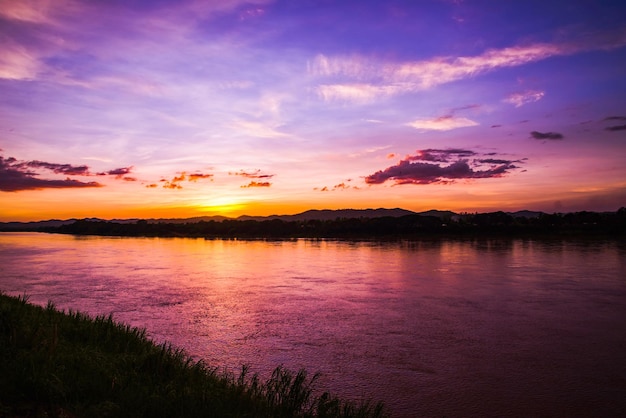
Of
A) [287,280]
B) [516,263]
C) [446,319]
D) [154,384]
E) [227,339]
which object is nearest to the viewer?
[154,384]

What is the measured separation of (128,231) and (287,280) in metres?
97.3

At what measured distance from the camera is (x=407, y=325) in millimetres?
15117

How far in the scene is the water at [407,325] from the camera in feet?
31.4

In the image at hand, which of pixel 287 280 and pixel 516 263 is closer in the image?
pixel 287 280

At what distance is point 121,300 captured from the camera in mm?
19531

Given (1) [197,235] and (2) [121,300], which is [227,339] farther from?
(1) [197,235]

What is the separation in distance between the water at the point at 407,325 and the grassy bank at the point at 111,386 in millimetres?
2270

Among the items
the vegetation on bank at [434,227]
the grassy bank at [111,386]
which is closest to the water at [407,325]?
the grassy bank at [111,386]

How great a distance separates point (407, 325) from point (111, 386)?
415 inches

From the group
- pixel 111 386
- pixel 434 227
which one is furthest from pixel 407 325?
pixel 434 227

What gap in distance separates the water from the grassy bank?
2.27 metres

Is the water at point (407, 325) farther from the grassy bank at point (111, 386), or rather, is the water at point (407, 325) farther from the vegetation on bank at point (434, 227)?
the vegetation on bank at point (434, 227)

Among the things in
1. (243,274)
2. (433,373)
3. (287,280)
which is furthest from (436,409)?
(243,274)

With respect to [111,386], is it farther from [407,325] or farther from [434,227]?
[434,227]
